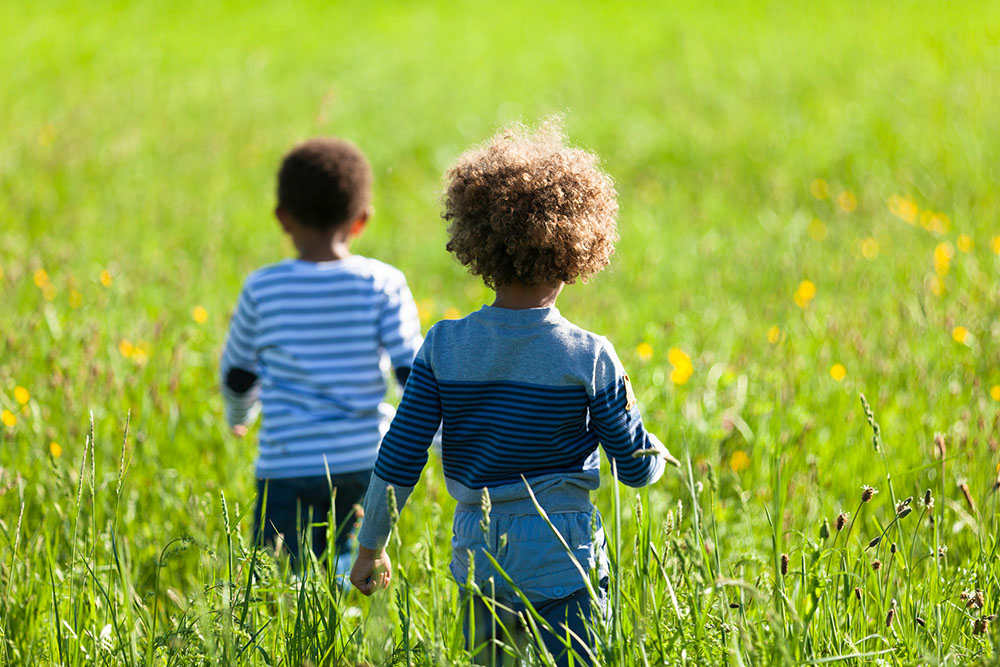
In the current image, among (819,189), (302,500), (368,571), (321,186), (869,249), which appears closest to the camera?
(368,571)

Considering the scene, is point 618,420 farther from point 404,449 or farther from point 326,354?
point 326,354

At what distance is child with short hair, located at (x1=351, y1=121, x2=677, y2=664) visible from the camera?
171 centimetres

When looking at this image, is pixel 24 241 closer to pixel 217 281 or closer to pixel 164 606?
pixel 217 281

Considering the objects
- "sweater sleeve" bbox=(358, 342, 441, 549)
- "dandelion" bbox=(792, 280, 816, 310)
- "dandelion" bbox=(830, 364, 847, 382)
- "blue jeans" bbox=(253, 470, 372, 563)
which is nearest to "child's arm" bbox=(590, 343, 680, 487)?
"sweater sleeve" bbox=(358, 342, 441, 549)

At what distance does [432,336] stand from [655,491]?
4.84 feet

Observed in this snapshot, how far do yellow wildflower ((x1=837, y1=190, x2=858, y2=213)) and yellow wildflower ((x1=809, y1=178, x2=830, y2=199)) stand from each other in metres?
0.10

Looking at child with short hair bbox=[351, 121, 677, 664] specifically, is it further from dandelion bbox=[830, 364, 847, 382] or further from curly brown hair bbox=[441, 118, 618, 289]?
dandelion bbox=[830, 364, 847, 382]

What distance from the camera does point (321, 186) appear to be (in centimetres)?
266

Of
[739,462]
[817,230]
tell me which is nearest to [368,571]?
[739,462]

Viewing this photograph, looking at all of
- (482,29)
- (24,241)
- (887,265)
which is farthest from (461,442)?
(482,29)

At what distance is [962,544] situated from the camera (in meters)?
2.48

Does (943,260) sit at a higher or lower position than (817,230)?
lower

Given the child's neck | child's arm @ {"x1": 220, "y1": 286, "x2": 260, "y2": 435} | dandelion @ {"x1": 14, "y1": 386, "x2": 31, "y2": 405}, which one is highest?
the child's neck

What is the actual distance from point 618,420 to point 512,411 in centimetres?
20
